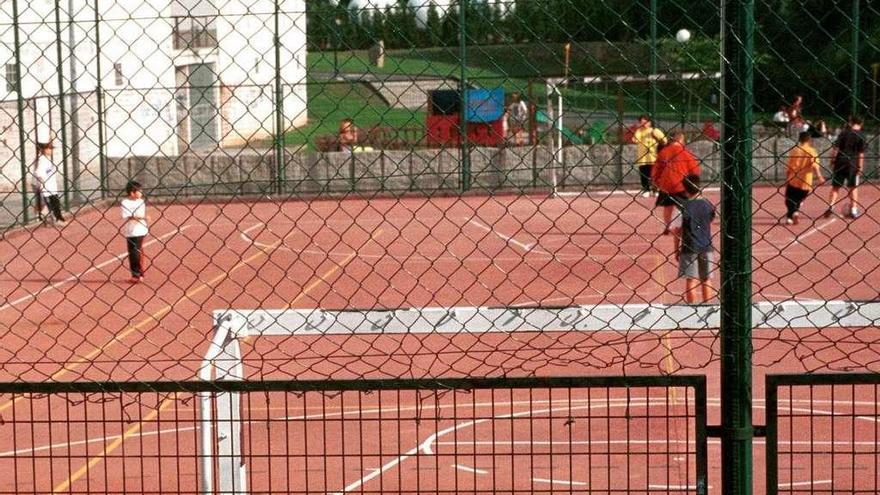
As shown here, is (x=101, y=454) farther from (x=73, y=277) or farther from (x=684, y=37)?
(x=684, y=37)

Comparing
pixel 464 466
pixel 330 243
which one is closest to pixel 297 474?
pixel 464 466

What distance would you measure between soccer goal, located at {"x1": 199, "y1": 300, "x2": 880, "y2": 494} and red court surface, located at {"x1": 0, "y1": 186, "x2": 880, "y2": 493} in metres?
0.14

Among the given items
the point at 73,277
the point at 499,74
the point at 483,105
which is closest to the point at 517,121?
the point at 499,74

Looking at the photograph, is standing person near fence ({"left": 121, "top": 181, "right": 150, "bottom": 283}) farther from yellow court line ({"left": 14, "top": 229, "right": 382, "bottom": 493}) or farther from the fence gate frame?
the fence gate frame

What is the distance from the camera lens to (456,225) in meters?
13.3

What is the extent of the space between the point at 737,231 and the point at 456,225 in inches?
351

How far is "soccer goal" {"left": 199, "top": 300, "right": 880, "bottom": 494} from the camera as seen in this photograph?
17.2ft

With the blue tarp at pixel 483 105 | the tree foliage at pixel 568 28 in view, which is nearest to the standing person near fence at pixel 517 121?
the blue tarp at pixel 483 105

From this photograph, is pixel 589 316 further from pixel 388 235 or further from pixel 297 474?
pixel 388 235

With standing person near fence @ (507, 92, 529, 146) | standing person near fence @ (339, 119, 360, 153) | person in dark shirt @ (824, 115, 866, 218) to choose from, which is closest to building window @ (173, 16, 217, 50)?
standing person near fence @ (339, 119, 360, 153)

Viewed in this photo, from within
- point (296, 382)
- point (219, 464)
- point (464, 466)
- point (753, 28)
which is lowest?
point (464, 466)

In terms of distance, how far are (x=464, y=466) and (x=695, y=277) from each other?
6.16 metres

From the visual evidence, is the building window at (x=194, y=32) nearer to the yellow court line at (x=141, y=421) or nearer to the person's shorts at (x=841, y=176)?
the yellow court line at (x=141, y=421)

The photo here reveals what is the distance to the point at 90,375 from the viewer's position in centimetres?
1235
